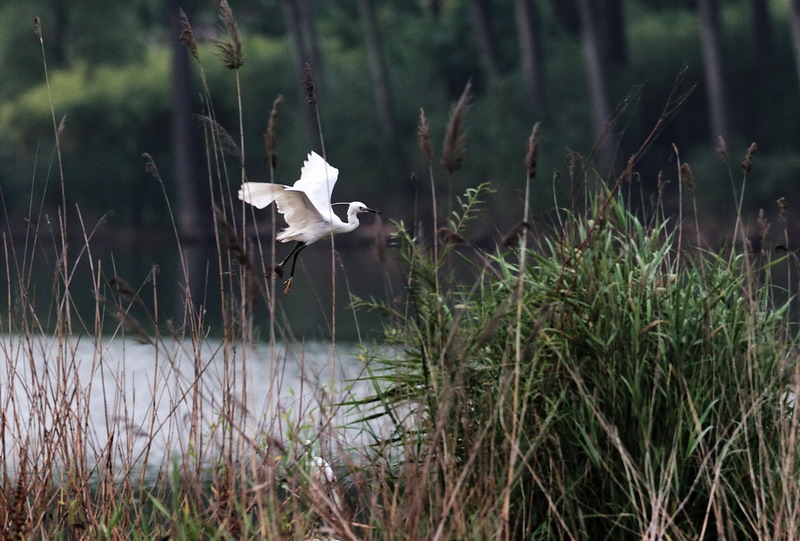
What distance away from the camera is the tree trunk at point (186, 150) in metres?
24.0

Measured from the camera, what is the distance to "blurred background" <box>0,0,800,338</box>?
801 inches

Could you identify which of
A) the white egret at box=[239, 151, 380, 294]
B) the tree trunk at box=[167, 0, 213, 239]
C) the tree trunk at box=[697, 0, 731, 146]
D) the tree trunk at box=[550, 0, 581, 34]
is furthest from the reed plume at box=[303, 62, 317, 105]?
the tree trunk at box=[550, 0, 581, 34]

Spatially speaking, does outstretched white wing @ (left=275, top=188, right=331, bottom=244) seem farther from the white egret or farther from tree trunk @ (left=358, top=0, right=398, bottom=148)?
tree trunk @ (left=358, top=0, right=398, bottom=148)

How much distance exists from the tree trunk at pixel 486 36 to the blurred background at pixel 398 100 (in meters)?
0.05

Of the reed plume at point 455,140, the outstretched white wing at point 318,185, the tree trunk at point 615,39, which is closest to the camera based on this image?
the reed plume at point 455,140

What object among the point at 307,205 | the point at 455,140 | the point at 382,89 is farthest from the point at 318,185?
the point at 382,89

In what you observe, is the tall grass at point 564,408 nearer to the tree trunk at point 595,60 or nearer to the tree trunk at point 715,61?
the tree trunk at point 595,60

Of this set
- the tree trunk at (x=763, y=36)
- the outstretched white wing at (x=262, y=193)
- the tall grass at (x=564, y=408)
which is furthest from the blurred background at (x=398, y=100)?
the tall grass at (x=564, y=408)

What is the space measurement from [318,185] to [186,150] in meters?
21.6

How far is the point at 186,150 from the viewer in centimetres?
2458

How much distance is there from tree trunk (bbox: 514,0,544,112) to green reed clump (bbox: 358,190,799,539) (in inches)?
726

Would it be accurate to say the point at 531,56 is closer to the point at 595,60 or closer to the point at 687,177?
the point at 595,60

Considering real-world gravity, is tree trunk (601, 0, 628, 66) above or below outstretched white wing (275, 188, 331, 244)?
above

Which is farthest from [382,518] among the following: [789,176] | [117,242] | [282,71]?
[282,71]
